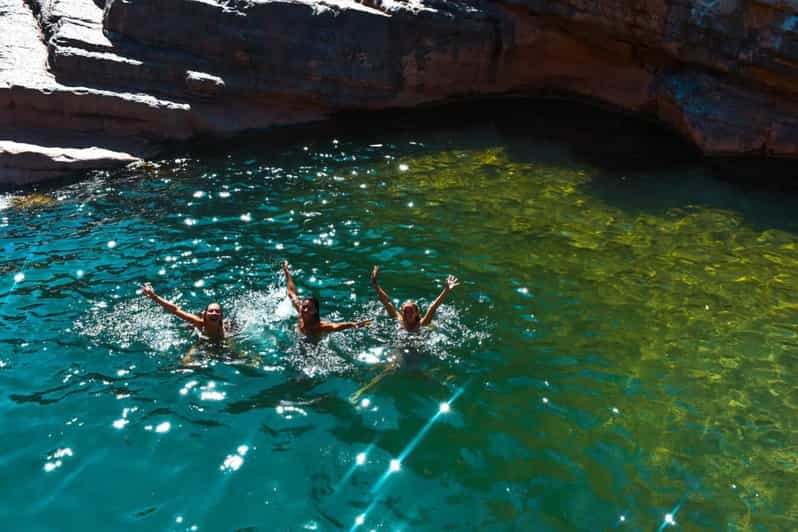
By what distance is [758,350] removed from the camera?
30.1 feet

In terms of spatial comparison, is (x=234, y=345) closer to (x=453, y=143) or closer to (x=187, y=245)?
(x=187, y=245)

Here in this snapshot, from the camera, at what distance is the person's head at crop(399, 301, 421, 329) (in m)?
8.96

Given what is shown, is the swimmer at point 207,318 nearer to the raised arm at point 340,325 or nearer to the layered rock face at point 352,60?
the raised arm at point 340,325

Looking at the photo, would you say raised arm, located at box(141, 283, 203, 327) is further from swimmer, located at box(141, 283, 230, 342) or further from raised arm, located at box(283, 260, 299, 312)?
raised arm, located at box(283, 260, 299, 312)

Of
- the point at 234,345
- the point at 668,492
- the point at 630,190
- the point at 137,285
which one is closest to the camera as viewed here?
the point at 668,492

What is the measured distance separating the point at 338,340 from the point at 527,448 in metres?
2.74

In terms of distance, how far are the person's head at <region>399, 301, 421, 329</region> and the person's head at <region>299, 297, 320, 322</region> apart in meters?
1.06

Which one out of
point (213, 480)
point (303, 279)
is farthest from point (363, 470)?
point (303, 279)

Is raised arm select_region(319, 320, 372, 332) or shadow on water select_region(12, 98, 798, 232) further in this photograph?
shadow on water select_region(12, 98, 798, 232)

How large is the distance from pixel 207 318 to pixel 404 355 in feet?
7.74

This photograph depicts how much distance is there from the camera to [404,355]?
28.8 ft

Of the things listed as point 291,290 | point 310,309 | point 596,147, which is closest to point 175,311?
point 291,290

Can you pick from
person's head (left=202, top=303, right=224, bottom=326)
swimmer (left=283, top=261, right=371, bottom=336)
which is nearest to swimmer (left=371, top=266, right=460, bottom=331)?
swimmer (left=283, top=261, right=371, bottom=336)

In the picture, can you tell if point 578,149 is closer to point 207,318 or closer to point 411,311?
point 411,311
